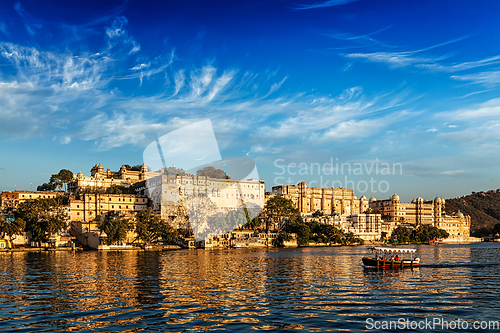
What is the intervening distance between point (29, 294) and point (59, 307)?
565 centimetres

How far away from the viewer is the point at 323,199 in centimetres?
18462

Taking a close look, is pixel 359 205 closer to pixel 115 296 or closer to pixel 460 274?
pixel 460 274

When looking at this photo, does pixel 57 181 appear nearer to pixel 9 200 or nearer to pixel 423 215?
pixel 9 200

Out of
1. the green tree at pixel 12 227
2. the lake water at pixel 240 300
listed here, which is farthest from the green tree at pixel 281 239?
the lake water at pixel 240 300

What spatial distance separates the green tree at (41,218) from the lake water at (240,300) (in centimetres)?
4794

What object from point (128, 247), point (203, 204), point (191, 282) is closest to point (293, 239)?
point (203, 204)

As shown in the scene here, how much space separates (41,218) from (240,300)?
247ft

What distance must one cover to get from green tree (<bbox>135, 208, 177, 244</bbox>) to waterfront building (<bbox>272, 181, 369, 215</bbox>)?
250 ft

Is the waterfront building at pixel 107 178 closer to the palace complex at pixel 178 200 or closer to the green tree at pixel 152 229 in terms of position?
the palace complex at pixel 178 200

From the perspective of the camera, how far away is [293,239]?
118062 millimetres

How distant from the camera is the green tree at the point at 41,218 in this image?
288ft

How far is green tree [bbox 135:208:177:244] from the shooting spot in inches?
3701

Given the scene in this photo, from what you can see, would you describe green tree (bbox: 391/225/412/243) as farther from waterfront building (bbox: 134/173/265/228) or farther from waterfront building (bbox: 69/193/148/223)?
waterfront building (bbox: 69/193/148/223)

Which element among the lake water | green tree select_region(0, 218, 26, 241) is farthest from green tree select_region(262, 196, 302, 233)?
the lake water
